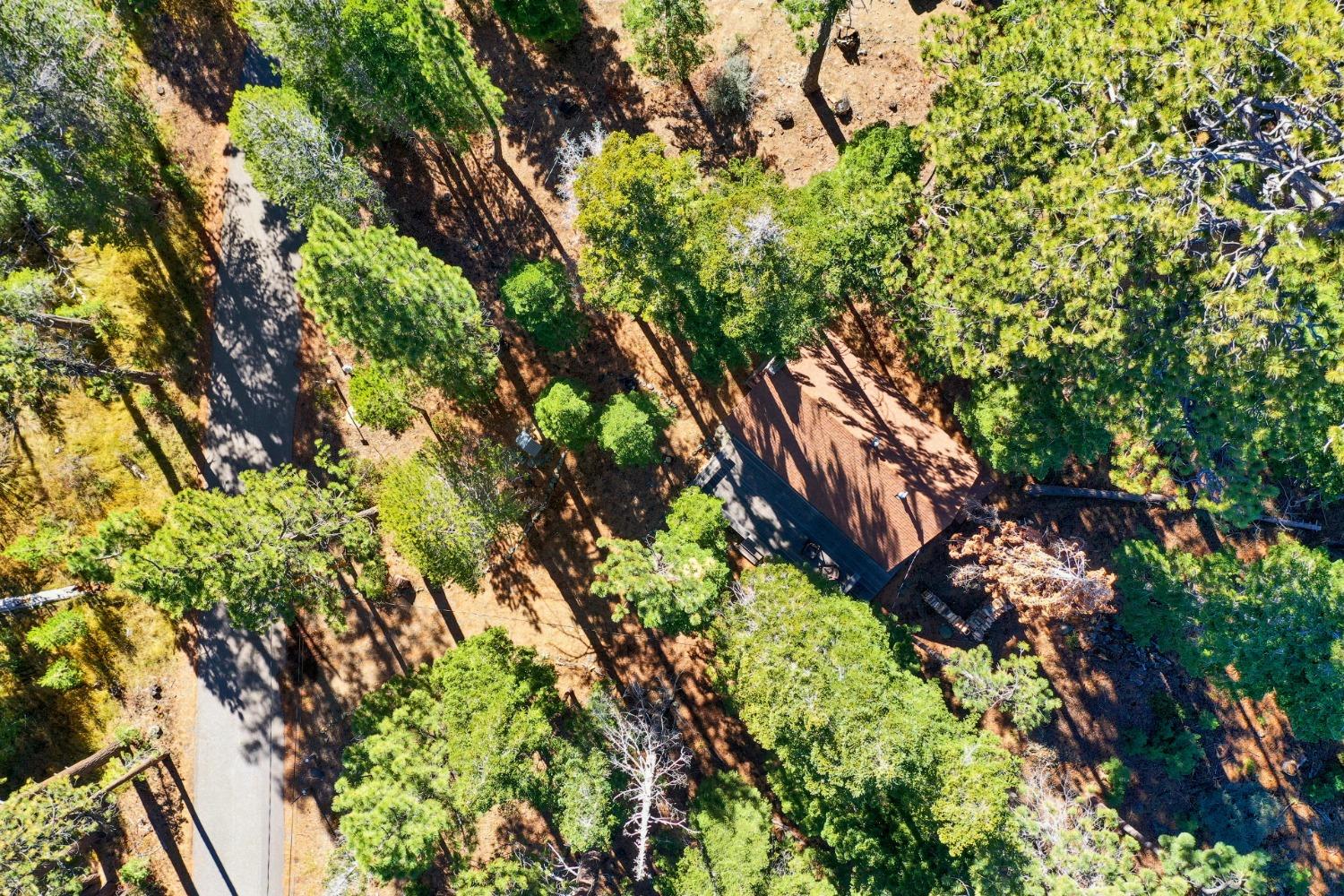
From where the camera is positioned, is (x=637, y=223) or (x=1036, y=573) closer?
(x=637, y=223)

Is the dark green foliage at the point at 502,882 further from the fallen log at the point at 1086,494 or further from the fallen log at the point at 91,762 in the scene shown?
the fallen log at the point at 1086,494

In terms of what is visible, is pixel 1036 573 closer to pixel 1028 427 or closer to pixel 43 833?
pixel 1028 427

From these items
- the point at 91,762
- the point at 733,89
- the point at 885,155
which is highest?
the point at 733,89

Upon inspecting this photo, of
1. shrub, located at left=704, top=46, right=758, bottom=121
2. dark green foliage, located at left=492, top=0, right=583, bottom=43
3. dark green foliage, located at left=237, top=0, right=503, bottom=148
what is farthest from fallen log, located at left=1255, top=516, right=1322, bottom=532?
dark green foliage, located at left=237, top=0, right=503, bottom=148

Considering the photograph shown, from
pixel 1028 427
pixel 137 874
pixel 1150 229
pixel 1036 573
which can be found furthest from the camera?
pixel 137 874

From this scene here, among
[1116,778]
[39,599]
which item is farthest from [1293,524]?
[39,599]

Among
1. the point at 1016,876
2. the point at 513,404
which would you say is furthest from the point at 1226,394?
the point at 513,404

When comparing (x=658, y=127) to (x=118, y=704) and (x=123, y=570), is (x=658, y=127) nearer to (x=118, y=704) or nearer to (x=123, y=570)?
(x=123, y=570)
